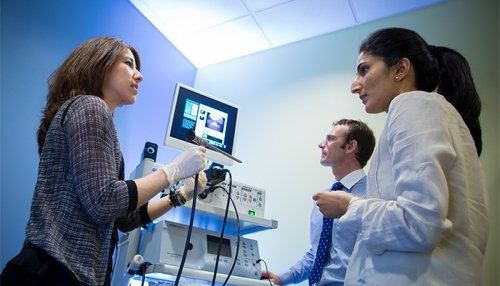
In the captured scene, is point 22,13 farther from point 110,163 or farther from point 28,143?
point 110,163

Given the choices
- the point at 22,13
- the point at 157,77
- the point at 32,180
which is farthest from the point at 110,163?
the point at 157,77

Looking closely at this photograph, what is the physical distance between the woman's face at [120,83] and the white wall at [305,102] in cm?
144

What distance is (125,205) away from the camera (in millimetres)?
962

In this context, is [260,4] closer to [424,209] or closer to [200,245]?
[200,245]

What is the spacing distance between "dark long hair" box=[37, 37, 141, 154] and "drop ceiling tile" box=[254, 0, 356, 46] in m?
1.65

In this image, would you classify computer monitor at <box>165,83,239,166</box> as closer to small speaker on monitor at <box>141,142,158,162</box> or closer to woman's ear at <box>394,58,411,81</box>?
small speaker on monitor at <box>141,142,158,162</box>

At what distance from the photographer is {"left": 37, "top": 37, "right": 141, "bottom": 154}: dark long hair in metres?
1.12

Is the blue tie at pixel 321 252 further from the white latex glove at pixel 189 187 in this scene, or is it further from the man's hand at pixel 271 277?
the white latex glove at pixel 189 187

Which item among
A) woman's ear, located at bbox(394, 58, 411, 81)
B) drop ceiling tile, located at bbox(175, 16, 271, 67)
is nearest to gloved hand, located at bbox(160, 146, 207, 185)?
woman's ear, located at bbox(394, 58, 411, 81)

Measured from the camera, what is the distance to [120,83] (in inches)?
50.1

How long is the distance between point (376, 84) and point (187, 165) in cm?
64

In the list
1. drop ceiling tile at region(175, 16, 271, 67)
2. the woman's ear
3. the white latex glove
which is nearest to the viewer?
the woman's ear

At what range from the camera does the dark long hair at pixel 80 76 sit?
112 cm

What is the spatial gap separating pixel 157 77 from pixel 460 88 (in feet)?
7.42
